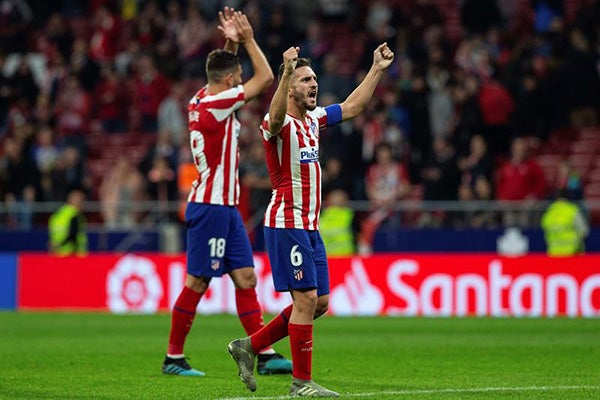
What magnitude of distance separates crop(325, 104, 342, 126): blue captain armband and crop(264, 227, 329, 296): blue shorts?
0.86m

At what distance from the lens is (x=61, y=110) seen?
25.3 metres

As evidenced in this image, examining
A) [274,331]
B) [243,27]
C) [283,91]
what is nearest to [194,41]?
[243,27]

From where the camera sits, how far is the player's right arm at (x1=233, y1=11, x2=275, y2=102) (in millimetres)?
9742

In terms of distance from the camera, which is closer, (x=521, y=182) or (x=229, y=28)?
(x=229, y=28)

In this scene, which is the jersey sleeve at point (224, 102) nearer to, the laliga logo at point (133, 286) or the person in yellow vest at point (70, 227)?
the laliga logo at point (133, 286)

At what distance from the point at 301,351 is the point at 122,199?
14110 mm

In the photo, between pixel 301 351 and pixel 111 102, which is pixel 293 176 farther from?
pixel 111 102

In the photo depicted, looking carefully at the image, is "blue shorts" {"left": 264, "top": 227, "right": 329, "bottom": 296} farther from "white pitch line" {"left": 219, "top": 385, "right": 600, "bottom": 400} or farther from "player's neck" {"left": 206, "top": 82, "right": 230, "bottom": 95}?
"player's neck" {"left": 206, "top": 82, "right": 230, "bottom": 95}

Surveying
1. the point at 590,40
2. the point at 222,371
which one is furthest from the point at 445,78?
the point at 222,371

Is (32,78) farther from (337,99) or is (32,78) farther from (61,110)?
(337,99)

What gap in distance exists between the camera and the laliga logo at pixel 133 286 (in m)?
19.5

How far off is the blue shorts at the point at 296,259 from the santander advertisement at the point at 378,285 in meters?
9.09

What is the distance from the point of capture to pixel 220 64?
10180mm

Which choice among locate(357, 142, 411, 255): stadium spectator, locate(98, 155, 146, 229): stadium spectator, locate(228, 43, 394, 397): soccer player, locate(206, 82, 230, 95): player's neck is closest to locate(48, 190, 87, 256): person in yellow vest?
locate(98, 155, 146, 229): stadium spectator
